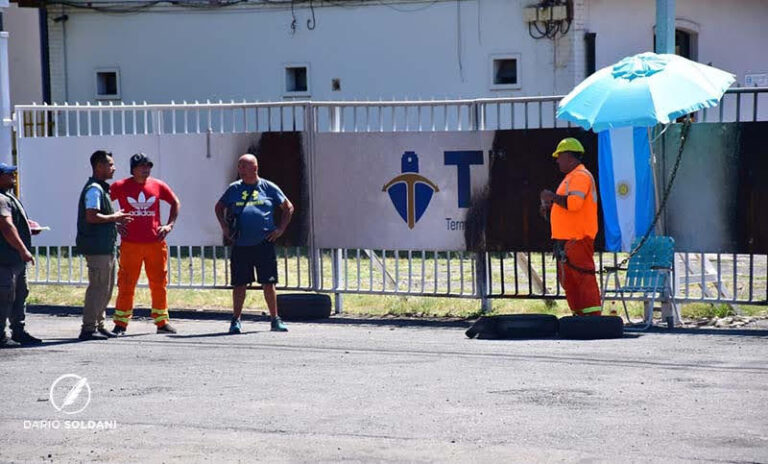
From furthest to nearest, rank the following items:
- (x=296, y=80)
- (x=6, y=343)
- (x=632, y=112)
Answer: (x=296, y=80) < (x=6, y=343) < (x=632, y=112)

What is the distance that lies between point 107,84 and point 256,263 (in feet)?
45.7

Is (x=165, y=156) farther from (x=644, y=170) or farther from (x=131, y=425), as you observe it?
(x=131, y=425)

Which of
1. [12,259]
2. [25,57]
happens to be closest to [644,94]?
[12,259]

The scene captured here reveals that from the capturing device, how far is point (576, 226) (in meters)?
13.1

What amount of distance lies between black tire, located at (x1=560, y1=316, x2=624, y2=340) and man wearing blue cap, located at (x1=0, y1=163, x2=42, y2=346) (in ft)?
15.7

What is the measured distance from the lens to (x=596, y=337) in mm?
12672

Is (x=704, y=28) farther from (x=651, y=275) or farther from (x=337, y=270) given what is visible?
(x=651, y=275)

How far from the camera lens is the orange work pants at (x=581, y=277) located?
42.7 feet

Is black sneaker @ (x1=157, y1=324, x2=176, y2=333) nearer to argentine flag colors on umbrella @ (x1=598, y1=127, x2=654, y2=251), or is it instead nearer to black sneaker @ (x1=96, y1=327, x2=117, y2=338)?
black sneaker @ (x1=96, y1=327, x2=117, y2=338)

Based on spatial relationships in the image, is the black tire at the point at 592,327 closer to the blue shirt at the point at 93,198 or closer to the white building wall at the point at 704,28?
the blue shirt at the point at 93,198

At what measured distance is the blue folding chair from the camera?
523 inches

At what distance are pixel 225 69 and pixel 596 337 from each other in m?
14.3

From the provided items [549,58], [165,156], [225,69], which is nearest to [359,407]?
[165,156]

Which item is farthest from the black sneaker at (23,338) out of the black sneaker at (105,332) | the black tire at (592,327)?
the black tire at (592,327)
